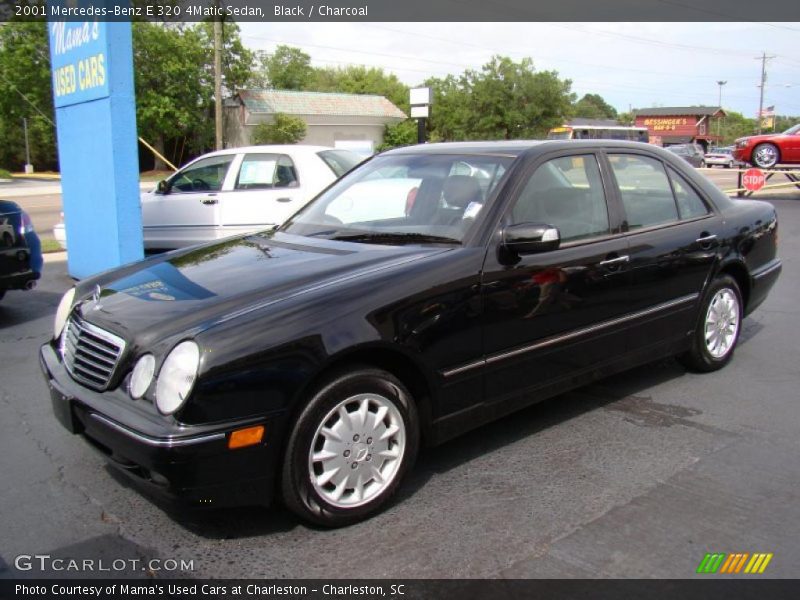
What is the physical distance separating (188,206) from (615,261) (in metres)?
6.84

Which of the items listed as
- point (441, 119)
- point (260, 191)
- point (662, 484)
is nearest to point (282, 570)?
point (662, 484)

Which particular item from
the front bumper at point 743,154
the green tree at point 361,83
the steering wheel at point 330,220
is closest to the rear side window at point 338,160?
the steering wheel at point 330,220

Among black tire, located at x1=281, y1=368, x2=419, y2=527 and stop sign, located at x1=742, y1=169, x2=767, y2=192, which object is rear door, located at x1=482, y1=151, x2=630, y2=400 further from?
stop sign, located at x1=742, y1=169, x2=767, y2=192

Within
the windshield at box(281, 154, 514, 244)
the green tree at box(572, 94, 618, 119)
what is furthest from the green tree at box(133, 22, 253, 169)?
the green tree at box(572, 94, 618, 119)

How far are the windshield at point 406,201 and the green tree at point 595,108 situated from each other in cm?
12532

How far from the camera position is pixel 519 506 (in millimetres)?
3338

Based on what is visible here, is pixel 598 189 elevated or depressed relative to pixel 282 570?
elevated

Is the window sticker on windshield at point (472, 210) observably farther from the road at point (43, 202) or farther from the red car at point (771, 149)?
the red car at point (771, 149)

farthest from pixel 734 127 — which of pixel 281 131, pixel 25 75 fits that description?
pixel 25 75

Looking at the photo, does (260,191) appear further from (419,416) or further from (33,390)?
(419,416)

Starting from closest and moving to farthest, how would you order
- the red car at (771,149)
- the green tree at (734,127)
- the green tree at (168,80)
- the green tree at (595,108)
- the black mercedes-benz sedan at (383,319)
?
the black mercedes-benz sedan at (383,319)
the red car at (771,149)
the green tree at (168,80)
the green tree at (734,127)
the green tree at (595,108)

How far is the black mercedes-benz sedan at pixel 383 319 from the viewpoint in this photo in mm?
2832

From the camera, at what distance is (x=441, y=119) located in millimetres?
63438

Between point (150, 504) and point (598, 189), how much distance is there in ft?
9.81
